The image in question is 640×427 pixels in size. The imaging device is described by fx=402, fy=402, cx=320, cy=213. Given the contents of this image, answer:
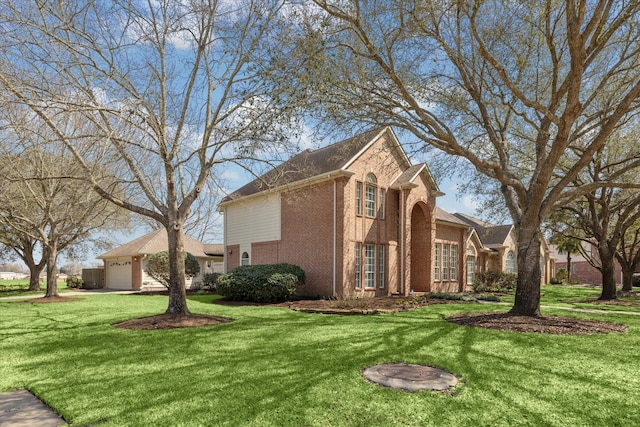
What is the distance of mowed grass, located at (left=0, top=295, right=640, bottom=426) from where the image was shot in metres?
4.27

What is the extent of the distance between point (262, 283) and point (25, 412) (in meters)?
12.2

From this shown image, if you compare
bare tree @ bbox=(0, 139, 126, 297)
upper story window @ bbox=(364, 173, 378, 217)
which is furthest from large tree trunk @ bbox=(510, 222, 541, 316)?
bare tree @ bbox=(0, 139, 126, 297)

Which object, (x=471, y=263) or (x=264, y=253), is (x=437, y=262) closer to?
(x=471, y=263)

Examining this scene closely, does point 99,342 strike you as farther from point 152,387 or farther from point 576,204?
point 576,204

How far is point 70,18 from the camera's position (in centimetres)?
998

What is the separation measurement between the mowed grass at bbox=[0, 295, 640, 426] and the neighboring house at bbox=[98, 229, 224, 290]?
69.2 feet

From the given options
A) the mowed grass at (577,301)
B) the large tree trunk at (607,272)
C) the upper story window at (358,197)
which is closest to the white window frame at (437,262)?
the mowed grass at (577,301)

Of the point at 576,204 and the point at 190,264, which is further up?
the point at 576,204

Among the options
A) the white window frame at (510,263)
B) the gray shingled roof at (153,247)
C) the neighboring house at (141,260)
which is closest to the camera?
the gray shingled roof at (153,247)

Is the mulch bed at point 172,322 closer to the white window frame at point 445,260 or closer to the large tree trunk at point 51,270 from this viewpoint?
the large tree trunk at point 51,270

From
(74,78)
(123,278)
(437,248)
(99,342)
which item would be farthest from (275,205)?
(123,278)

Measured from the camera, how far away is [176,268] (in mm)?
11438

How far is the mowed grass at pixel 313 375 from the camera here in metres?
4.27

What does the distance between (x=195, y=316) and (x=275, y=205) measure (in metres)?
10.6
